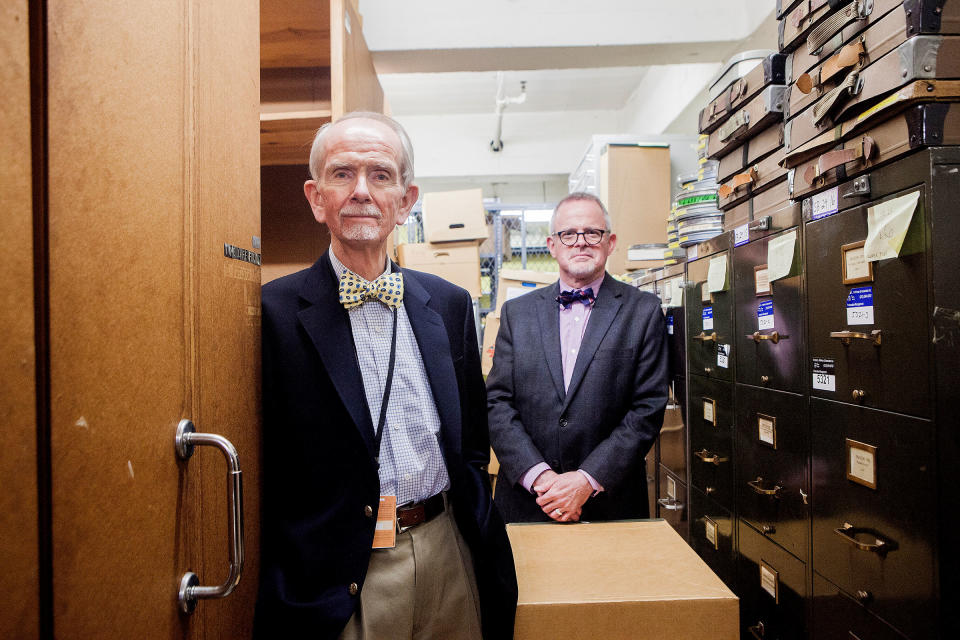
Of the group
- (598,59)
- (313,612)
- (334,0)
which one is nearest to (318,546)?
(313,612)

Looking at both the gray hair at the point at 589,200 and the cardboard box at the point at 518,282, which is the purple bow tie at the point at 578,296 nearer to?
the gray hair at the point at 589,200

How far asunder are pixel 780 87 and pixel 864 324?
3.14 feet

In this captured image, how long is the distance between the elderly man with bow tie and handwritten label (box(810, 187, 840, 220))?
3.35 feet

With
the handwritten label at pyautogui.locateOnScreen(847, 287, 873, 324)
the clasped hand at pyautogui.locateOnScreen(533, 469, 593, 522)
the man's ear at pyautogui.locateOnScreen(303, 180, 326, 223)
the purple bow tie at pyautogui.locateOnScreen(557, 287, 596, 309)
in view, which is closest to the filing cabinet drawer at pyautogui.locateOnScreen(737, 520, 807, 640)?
the clasped hand at pyautogui.locateOnScreen(533, 469, 593, 522)

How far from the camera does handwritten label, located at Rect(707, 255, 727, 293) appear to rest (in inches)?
78.5

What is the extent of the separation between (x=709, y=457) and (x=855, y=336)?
106cm

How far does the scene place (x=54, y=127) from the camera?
475mm

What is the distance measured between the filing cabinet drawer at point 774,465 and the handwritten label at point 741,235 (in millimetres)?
516

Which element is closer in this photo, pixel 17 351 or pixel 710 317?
pixel 17 351

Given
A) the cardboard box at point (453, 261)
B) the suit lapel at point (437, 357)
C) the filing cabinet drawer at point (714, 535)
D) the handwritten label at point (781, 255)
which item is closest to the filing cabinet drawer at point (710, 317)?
the handwritten label at point (781, 255)

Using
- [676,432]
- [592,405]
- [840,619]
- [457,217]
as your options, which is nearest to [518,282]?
[457,217]

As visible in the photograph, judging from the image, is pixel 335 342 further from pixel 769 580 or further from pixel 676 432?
pixel 676 432

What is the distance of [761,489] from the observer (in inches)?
67.1

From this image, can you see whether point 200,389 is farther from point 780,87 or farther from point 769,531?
point 780,87
